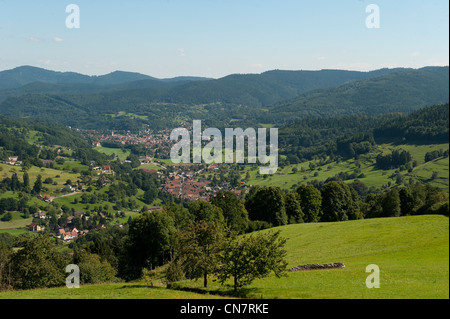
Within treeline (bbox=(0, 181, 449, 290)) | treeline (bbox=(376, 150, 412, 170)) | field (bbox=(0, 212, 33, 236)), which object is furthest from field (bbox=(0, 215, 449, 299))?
treeline (bbox=(376, 150, 412, 170))

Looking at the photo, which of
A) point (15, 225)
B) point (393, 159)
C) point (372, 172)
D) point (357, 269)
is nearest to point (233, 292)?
point (357, 269)

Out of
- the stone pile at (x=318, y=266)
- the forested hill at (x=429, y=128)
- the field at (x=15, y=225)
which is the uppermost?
the forested hill at (x=429, y=128)

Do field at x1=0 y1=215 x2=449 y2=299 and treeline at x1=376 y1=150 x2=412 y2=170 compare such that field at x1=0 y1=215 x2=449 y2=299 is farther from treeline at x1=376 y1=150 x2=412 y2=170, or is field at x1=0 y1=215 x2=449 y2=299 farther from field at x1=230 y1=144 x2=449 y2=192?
treeline at x1=376 y1=150 x2=412 y2=170

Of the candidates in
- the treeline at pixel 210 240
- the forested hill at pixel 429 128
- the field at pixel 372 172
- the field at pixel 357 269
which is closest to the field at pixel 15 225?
the treeline at pixel 210 240

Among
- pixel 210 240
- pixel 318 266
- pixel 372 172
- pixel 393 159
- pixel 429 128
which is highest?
pixel 429 128

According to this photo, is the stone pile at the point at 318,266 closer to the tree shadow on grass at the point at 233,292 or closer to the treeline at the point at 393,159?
the tree shadow on grass at the point at 233,292

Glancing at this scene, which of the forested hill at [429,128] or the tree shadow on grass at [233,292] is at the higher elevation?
the forested hill at [429,128]

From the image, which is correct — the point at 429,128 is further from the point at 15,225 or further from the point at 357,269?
the point at 15,225

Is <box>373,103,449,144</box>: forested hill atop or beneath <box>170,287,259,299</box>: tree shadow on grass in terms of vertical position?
atop
